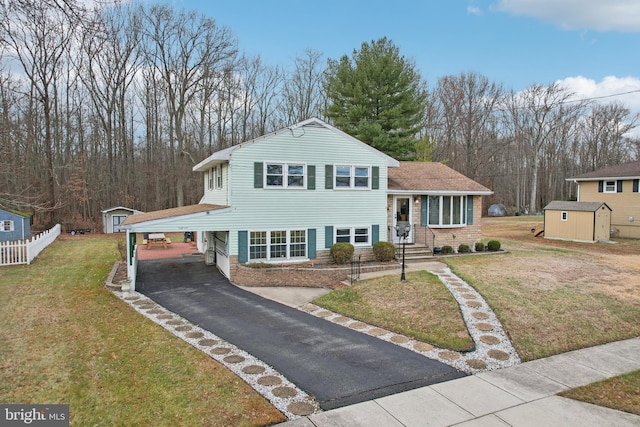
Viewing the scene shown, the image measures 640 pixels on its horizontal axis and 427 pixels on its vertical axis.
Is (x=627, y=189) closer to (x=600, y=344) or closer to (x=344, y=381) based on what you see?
(x=600, y=344)

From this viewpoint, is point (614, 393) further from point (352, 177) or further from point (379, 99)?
point (379, 99)

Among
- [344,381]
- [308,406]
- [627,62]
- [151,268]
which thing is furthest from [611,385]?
[627,62]

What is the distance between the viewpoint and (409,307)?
429 inches

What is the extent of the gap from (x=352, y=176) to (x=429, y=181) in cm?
493

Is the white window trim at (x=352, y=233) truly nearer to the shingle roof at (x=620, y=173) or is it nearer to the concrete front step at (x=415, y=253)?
the concrete front step at (x=415, y=253)

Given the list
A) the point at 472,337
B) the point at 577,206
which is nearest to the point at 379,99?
the point at 577,206

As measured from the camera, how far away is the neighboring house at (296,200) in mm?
15405

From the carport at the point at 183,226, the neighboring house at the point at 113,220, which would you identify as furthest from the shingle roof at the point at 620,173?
the neighboring house at the point at 113,220

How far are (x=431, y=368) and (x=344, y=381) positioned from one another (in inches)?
69.6

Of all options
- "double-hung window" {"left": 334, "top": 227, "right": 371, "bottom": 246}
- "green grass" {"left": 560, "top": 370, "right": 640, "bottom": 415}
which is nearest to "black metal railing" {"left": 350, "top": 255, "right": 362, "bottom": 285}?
"double-hung window" {"left": 334, "top": 227, "right": 371, "bottom": 246}

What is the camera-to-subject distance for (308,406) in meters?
5.98

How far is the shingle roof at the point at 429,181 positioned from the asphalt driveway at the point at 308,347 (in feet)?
31.4

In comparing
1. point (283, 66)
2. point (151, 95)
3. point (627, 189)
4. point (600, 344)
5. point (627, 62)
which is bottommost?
point (600, 344)

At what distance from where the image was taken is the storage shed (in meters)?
23.6
